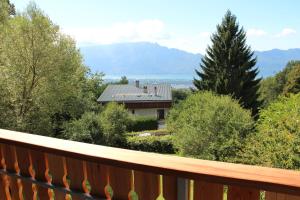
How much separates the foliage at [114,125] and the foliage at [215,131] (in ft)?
15.0

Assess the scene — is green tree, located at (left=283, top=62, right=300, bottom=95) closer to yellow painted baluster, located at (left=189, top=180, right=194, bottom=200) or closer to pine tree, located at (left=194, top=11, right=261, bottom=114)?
pine tree, located at (left=194, top=11, right=261, bottom=114)

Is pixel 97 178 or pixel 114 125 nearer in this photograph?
pixel 97 178

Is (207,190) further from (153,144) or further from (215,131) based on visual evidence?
(153,144)

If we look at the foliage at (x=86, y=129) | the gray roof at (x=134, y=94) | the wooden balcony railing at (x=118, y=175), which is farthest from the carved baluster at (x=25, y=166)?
the gray roof at (x=134, y=94)

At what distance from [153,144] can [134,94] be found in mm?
18806

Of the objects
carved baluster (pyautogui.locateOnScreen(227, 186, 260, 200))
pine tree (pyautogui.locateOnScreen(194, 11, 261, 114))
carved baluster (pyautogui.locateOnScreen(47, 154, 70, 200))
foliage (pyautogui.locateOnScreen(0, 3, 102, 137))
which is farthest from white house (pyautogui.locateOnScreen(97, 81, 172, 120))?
carved baluster (pyautogui.locateOnScreen(227, 186, 260, 200))

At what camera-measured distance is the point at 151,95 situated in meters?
41.2

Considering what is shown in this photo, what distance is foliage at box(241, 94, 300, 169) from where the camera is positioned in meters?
9.19

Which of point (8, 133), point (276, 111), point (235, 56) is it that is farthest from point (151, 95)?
point (8, 133)

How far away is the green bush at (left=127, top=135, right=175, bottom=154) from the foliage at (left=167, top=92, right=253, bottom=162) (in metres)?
5.13

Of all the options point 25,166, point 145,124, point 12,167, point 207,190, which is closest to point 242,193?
point 207,190

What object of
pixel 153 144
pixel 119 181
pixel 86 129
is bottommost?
pixel 153 144

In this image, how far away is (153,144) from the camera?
76.2 feet

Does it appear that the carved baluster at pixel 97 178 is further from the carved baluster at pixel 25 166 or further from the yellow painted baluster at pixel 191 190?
the carved baluster at pixel 25 166
